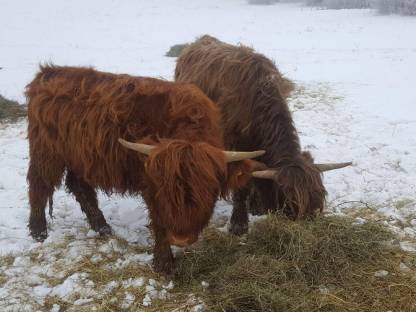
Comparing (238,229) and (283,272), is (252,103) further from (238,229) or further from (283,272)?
(283,272)

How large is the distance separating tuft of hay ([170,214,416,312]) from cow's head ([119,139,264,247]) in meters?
0.53

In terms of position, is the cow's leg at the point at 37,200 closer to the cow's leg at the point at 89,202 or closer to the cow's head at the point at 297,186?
the cow's leg at the point at 89,202

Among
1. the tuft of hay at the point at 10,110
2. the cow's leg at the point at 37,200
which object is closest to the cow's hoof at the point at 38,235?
the cow's leg at the point at 37,200

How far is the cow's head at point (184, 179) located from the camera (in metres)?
2.99

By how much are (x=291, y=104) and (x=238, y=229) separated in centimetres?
511

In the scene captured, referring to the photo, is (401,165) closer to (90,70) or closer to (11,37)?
(90,70)

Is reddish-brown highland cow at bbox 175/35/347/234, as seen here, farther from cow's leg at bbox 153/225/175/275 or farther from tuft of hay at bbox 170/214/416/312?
cow's leg at bbox 153/225/175/275

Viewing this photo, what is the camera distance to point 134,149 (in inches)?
125

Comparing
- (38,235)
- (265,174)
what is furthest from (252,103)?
(38,235)

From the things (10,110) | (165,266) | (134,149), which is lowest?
(165,266)

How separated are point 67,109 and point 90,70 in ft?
1.62

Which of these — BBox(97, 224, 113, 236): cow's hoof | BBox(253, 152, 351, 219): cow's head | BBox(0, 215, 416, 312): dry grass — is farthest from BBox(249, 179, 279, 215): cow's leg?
BBox(97, 224, 113, 236): cow's hoof

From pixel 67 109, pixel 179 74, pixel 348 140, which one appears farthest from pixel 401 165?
pixel 67 109

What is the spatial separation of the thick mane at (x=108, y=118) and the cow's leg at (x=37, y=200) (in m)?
0.28
